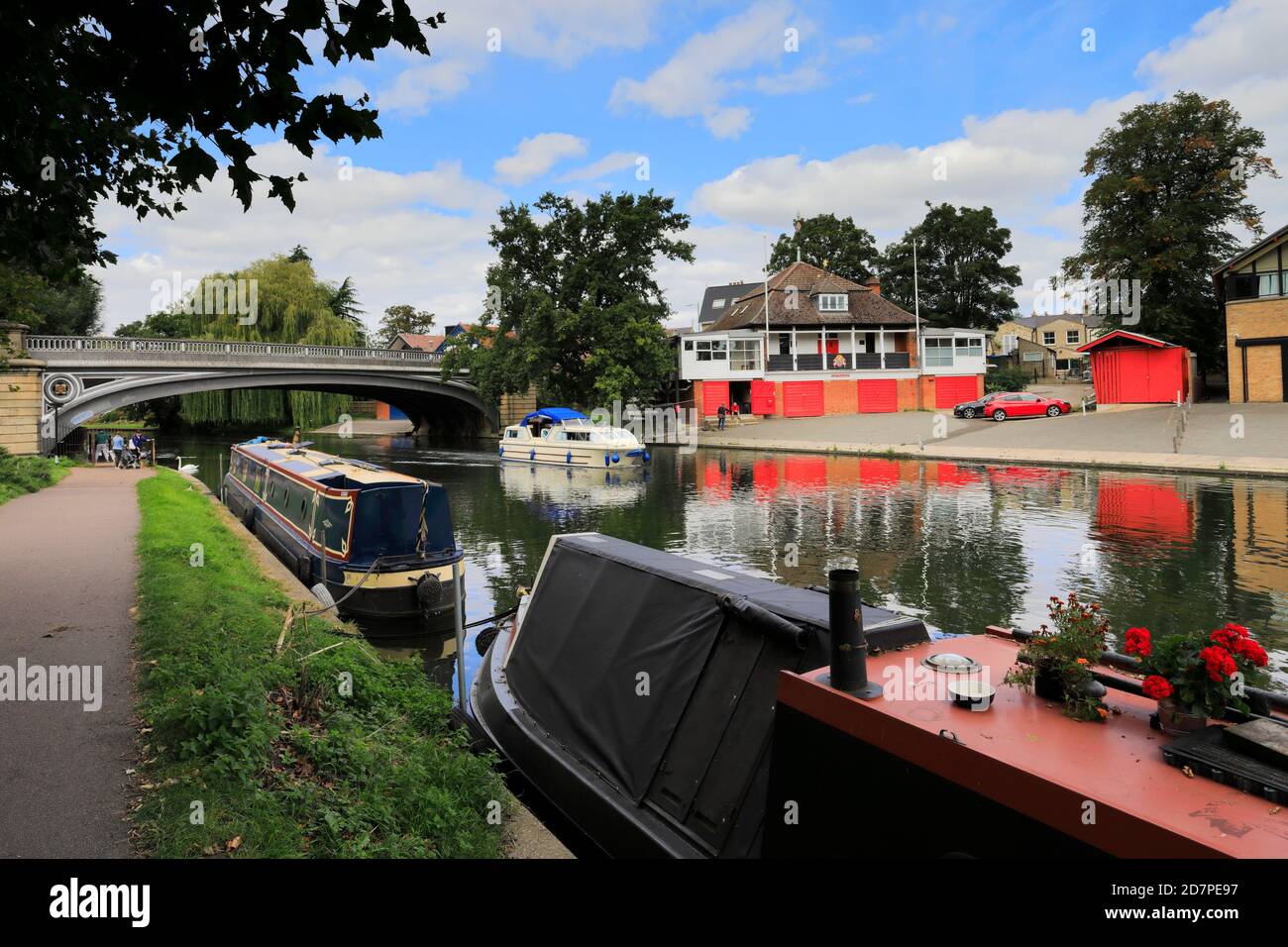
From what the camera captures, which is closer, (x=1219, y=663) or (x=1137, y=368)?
(x=1219, y=663)

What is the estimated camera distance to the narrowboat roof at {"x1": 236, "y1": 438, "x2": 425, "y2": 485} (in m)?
13.8

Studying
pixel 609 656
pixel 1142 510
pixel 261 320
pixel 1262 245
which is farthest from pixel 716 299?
pixel 609 656

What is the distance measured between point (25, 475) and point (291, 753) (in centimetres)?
2172

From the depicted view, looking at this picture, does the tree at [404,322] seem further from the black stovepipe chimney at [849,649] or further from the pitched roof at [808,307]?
the black stovepipe chimney at [849,649]

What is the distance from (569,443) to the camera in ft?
120

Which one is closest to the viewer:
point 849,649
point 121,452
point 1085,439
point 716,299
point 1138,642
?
point 1138,642

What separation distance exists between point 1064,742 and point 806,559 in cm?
1238

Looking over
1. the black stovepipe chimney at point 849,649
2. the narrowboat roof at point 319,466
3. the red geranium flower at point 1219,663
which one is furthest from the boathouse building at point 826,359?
the red geranium flower at point 1219,663

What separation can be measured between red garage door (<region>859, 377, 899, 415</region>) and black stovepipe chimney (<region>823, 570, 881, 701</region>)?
168 feet

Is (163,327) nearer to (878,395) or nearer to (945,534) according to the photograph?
(878,395)

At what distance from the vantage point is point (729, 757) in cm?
486

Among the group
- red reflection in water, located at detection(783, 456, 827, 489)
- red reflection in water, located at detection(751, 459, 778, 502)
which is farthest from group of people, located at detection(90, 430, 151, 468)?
red reflection in water, located at detection(783, 456, 827, 489)
